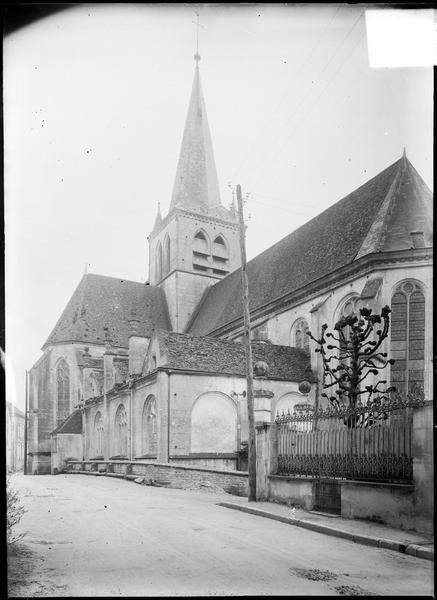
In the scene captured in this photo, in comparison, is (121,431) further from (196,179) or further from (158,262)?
(196,179)

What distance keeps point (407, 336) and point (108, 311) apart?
2705cm

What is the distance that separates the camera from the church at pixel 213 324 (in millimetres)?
21078

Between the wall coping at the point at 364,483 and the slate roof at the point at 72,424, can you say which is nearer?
the wall coping at the point at 364,483

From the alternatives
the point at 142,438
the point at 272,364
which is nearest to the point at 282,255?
the point at 272,364

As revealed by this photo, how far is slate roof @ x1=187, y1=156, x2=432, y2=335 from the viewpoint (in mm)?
22547

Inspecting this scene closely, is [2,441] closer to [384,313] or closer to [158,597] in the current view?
[158,597]

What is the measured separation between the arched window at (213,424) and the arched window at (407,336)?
707 centimetres

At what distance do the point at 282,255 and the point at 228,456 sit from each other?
Result: 14132 mm

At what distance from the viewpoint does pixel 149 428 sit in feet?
83.0

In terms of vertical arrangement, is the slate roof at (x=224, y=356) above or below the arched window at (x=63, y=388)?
above

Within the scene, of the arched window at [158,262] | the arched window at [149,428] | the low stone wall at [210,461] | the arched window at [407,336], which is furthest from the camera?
the arched window at [158,262]

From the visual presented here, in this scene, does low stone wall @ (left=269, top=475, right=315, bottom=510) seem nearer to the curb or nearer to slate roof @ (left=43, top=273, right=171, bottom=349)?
the curb

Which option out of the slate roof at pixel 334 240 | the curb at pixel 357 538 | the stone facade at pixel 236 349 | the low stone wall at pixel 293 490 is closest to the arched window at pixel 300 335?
the stone facade at pixel 236 349

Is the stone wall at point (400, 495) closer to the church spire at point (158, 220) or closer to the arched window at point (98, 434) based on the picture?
the arched window at point (98, 434)
